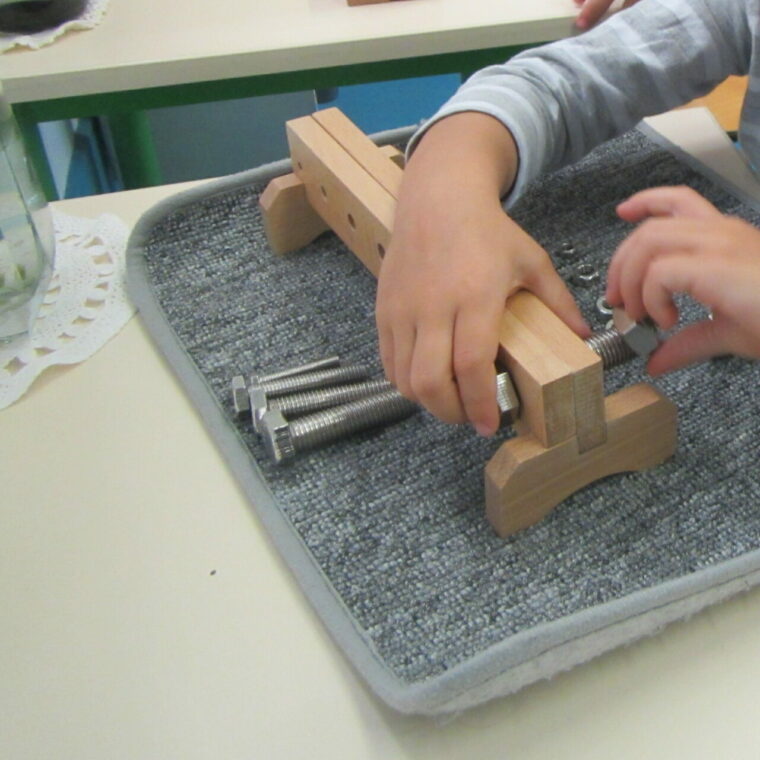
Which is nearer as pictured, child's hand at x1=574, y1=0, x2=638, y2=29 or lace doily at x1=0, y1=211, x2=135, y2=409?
lace doily at x1=0, y1=211, x2=135, y2=409

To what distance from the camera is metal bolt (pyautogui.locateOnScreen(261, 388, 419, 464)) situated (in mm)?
487

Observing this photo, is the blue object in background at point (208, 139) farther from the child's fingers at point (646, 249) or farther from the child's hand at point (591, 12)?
the child's fingers at point (646, 249)

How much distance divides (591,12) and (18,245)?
60 cm

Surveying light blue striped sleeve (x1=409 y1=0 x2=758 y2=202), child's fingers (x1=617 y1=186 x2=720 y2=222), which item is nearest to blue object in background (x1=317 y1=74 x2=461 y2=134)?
light blue striped sleeve (x1=409 y1=0 x2=758 y2=202)

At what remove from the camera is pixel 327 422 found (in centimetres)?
50

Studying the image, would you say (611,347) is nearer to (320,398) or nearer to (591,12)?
(320,398)

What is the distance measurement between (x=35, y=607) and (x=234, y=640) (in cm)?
11

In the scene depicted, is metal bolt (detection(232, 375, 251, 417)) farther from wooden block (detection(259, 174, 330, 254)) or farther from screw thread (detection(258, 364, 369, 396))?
wooden block (detection(259, 174, 330, 254))

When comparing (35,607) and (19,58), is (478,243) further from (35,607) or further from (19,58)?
(19,58)

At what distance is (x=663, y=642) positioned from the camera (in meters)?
0.40

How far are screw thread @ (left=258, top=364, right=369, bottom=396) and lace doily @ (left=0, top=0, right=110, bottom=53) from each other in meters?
0.56

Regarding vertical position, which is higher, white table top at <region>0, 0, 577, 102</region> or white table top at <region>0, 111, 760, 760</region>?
white table top at <region>0, 0, 577, 102</region>

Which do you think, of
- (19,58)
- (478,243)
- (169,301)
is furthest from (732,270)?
(19,58)

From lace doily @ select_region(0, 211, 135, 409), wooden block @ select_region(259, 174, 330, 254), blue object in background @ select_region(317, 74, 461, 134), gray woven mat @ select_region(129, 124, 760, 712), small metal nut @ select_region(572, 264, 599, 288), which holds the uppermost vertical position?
wooden block @ select_region(259, 174, 330, 254)
